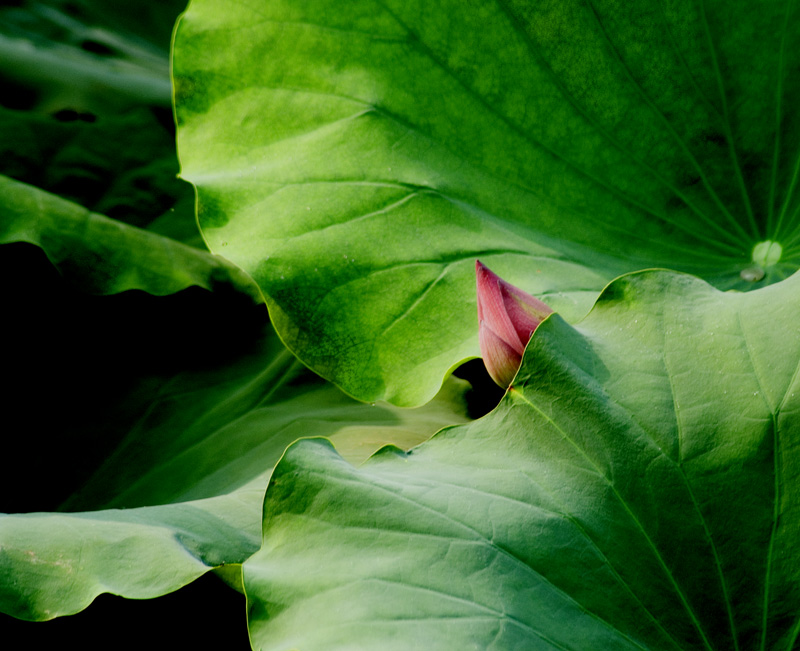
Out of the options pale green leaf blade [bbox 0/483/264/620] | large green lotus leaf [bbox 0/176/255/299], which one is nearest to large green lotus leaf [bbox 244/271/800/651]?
pale green leaf blade [bbox 0/483/264/620]

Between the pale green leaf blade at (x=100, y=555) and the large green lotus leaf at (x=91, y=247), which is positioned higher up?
the large green lotus leaf at (x=91, y=247)

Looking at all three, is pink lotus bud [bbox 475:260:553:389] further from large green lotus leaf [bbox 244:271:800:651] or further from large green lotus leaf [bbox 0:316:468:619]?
large green lotus leaf [bbox 0:316:468:619]

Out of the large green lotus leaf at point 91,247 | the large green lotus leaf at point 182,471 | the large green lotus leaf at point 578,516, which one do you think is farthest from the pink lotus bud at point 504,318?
the large green lotus leaf at point 91,247

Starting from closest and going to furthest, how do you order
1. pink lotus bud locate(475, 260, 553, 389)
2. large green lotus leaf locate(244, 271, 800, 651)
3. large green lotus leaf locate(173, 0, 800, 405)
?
large green lotus leaf locate(244, 271, 800, 651), pink lotus bud locate(475, 260, 553, 389), large green lotus leaf locate(173, 0, 800, 405)

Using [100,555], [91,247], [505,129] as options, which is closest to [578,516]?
[100,555]

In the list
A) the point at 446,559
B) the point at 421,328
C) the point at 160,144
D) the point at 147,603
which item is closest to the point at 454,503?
the point at 446,559

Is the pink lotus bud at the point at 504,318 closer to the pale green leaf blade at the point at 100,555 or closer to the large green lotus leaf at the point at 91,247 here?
the pale green leaf blade at the point at 100,555
